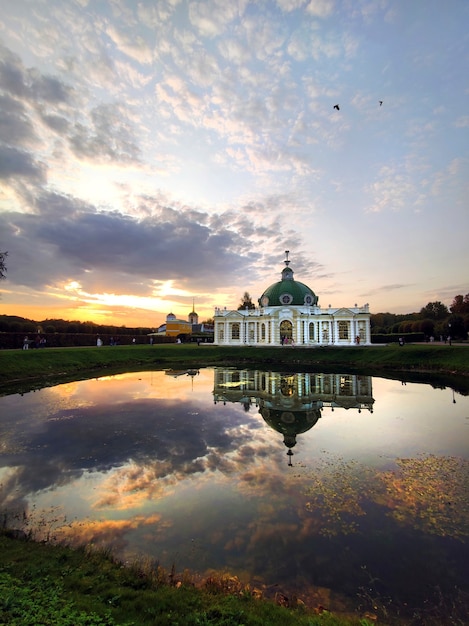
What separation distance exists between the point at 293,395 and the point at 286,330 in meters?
36.7

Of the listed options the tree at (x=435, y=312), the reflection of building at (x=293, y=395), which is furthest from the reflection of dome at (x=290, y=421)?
the tree at (x=435, y=312)

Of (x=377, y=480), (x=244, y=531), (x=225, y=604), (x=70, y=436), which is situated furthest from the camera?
(x=70, y=436)

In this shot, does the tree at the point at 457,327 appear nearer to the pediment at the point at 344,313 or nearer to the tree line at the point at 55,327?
the pediment at the point at 344,313

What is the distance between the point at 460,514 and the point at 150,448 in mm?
9132

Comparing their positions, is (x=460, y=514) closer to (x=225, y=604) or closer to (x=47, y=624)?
(x=225, y=604)

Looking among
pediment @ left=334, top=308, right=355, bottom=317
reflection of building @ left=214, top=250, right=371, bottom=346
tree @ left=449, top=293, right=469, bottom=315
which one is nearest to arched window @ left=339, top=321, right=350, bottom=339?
reflection of building @ left=214, top=250, right=371, bottom=346

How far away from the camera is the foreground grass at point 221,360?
2907 cm

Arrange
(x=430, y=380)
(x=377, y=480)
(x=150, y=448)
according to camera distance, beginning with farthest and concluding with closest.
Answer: (x=430, y=380)
(x=150, y=448)
(x=377, y=480)

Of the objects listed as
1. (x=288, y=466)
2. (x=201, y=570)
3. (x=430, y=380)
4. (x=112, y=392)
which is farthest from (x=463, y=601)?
(x=430, y=380)

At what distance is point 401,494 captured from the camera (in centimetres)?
864

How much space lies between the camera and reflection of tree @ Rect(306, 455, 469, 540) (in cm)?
740

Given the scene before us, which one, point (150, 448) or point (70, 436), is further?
point (70, 436)

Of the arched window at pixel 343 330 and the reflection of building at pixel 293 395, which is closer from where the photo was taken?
the reflection of building at pixel 293 395

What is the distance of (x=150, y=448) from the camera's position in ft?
39.5
